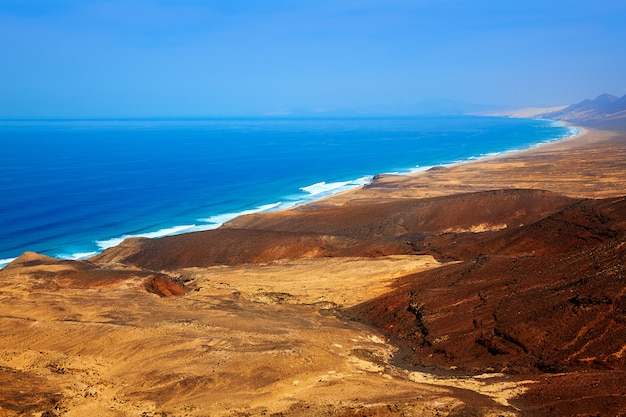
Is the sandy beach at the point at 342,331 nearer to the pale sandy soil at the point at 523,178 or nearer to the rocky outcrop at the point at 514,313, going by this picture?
the rocky outcrop at the point at 514,313

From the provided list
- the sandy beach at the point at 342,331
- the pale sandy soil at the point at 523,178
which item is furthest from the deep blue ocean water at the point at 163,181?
the sandy beach at the point at 342,331

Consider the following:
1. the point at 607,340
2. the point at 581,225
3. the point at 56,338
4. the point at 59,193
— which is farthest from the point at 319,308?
the point at 59,193

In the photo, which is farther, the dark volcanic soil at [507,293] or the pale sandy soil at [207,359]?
the dark volcanic soil at [507,293]

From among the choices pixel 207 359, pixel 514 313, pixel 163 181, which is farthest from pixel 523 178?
pixel 207 359

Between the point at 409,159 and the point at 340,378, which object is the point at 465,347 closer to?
the point at 340,378

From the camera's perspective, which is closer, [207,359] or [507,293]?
[207,359]

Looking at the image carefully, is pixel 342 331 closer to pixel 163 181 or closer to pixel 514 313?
pixel 514 313

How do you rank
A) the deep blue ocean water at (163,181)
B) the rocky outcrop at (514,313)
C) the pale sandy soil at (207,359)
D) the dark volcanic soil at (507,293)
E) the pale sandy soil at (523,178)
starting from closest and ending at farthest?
the pale sandy soil at (207,359), the dark volcanic soil at (507,293), the rocky outcrop at (514,313), the deep blue ocean water at (163,181), the pale sandy soil at (523,178)

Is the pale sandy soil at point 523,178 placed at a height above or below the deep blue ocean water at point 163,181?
below
